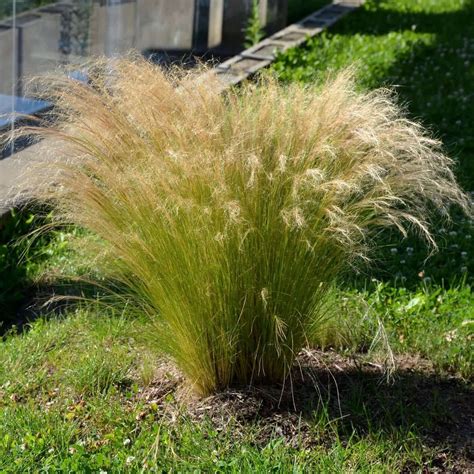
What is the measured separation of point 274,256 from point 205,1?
23.0 feet

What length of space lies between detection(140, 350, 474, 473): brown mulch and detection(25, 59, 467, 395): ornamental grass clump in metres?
0.12

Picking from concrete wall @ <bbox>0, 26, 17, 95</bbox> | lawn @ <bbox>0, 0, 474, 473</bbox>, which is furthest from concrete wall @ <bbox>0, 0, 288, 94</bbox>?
lawn @ <bbox>0, 0, 474, 473</bbox>

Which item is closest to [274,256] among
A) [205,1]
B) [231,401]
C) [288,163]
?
[288,163]

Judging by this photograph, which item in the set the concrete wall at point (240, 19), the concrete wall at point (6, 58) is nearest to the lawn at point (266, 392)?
the concrete wall at point (6, 58)

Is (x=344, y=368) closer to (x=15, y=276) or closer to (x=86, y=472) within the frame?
(x=86, y=472)

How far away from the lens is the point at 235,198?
3504mm

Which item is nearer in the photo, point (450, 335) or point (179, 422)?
point (179, 422)

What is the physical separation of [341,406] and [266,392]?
30 centimetres

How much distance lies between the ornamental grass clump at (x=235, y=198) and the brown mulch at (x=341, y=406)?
0.12m

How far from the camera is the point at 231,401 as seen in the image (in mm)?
3742

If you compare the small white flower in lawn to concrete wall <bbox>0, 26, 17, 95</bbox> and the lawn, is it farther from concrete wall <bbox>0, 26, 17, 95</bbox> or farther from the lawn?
concrete wall <bbox>0, 26, 17, 95</bbox>

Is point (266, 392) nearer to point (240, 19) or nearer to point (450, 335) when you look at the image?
point (450, 335)

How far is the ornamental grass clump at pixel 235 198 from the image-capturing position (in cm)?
350

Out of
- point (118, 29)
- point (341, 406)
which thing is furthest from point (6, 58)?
point (341, 406)
